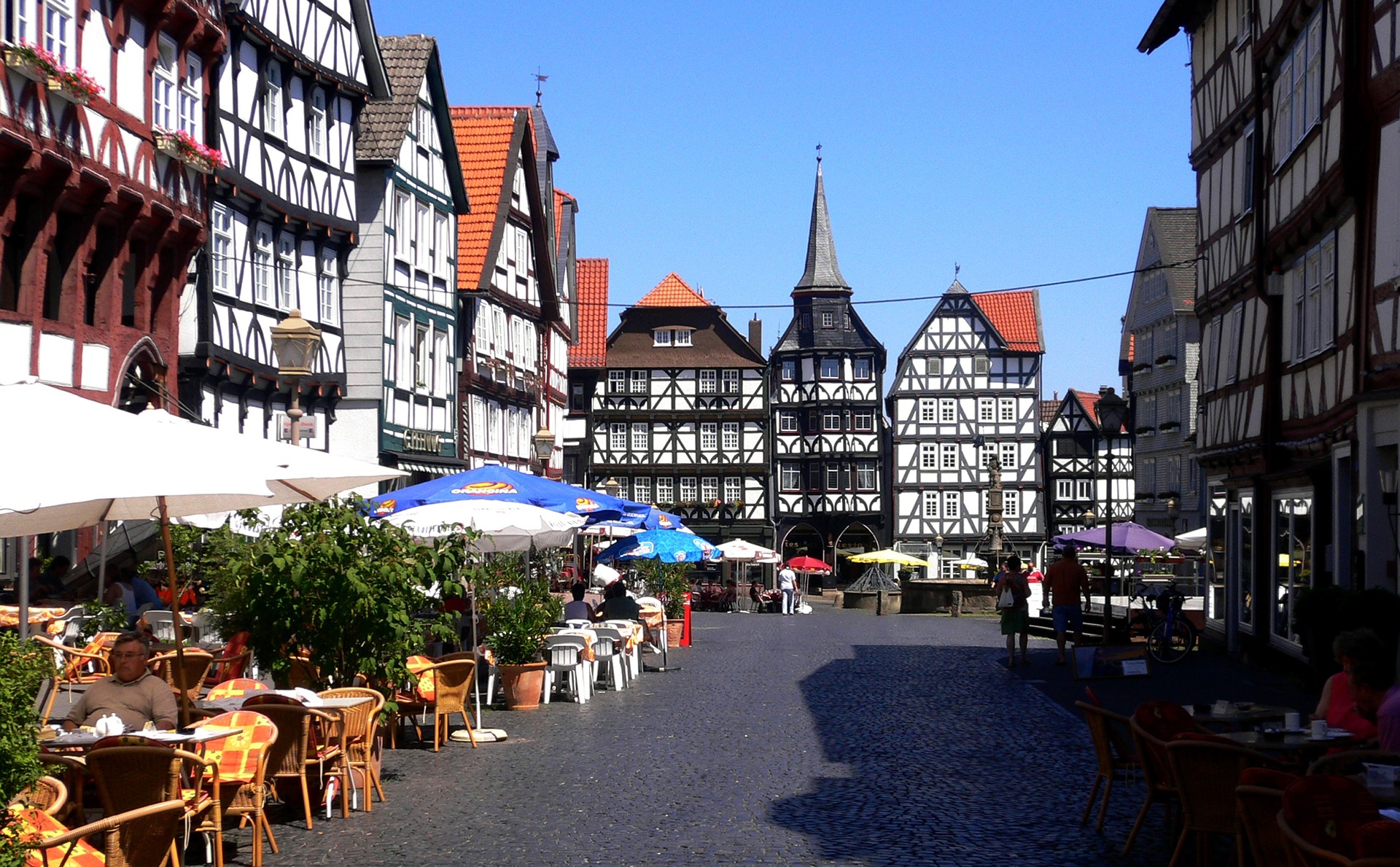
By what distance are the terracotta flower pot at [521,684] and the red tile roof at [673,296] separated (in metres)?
56.6

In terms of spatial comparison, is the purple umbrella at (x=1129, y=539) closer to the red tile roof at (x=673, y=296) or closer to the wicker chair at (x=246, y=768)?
the wicker chair at (x=246, y=768)

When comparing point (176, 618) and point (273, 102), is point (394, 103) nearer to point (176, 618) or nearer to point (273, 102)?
point (273, 102)

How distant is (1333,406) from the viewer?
19.6m

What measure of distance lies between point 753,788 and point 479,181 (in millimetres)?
32436

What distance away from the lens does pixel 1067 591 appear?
925 inches

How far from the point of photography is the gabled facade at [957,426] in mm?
73625

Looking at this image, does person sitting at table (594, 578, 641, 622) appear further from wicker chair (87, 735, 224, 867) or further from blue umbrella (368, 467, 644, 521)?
wicker chair (87, 735, 224, 867)

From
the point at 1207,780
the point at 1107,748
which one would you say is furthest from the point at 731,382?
the point at 1207,780

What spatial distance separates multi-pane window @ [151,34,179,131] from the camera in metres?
22.9

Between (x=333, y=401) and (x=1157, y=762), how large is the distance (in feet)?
78.9

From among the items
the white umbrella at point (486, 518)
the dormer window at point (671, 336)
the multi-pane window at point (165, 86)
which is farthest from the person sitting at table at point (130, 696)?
the dormer window at point (671, 336)

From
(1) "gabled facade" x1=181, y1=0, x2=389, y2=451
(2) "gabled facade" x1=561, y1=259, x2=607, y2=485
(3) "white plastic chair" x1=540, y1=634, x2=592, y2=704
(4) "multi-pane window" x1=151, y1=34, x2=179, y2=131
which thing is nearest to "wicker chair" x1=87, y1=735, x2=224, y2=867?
(3) "white plastic chair" x1=540, y1=634, x2=592, y2=704

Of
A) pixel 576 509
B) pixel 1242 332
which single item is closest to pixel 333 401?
pixel 576 509

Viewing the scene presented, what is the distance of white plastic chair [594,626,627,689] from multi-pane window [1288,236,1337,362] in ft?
29.9
